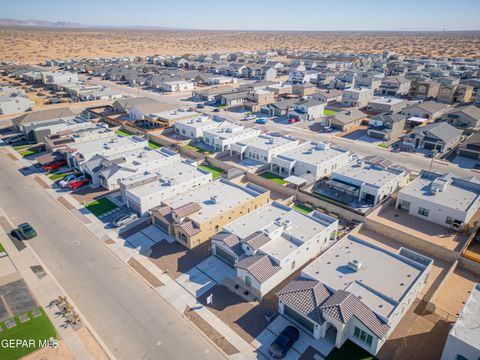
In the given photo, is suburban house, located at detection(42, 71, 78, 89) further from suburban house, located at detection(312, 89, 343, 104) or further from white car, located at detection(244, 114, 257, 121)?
suburban house, located at detection(312, 89, 343, 104)

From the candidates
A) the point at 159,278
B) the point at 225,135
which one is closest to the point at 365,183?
the point at 225,135

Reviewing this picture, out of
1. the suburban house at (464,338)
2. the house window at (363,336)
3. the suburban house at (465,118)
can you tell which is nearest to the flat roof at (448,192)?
the suburban house at (464,338)

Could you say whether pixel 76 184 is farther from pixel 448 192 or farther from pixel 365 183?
pixel 448 192

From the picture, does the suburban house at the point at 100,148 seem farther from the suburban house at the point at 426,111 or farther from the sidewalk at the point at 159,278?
the suburban house at the point at 426,111

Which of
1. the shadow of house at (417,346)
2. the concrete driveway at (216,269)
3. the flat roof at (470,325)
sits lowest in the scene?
the concrete driveway at (216,269)

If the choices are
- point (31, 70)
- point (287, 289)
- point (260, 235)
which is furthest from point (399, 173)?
point (31, 70)

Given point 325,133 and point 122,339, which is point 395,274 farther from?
point 325,133
